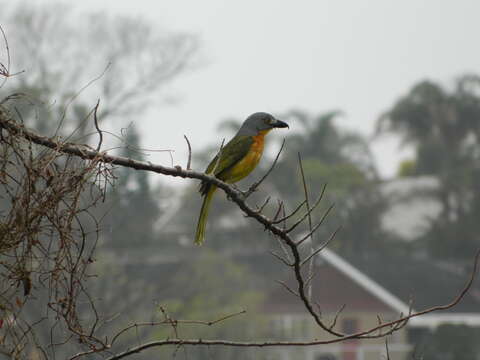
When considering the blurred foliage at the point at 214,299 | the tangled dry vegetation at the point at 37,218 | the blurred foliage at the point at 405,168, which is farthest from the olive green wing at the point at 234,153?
the blurred foliage at the point at 405,168

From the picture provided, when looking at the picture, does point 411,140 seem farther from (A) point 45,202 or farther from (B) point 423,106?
(A) point 45,202

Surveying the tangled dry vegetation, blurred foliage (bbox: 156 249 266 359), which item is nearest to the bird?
the tangled dry vegetation

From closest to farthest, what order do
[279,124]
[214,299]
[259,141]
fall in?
[279,124]
[259,141]
[214,299]

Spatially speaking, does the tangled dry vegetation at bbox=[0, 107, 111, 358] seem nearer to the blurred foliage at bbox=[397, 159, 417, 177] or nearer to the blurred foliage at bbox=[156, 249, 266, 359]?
the blurred foliage at bbox=[156, 249, 266, 359]

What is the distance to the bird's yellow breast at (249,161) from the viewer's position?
6.31 meters

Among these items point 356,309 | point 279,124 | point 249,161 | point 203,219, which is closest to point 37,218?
point 203,219

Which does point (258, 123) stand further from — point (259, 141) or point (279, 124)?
point (279, 124)

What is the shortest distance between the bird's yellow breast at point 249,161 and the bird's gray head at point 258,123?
1.6 inches

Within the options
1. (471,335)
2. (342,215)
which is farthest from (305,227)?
(471,335)

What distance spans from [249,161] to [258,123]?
24cm

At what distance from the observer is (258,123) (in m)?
6.36

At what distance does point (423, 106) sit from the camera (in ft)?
173

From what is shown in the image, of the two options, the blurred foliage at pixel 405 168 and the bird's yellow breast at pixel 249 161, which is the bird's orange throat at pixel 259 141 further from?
the blurred foliage at pixel 405 168

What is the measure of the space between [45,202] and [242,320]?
2754cm
